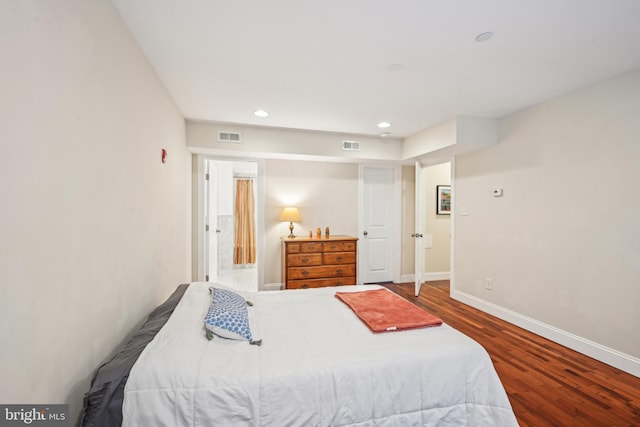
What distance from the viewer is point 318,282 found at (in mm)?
4168

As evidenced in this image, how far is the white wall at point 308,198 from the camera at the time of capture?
175 inches

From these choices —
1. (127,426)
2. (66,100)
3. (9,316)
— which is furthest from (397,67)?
(127,426)

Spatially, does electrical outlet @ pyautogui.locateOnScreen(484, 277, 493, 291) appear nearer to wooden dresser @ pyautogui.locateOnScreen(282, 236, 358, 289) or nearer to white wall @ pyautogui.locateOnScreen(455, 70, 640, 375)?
white wall @ pyautogui.locateOnScreen(455, 70, 640, 375)

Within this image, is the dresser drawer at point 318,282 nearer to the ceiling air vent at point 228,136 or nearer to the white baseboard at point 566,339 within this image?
the white baseboard at point 566,339

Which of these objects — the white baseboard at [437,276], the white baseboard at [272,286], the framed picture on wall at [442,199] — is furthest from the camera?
the framed picture on wall at [442,199]

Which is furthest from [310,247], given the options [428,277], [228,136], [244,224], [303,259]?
[244,224]

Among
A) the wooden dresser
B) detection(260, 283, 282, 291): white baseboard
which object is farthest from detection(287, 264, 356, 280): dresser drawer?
detection(260, 283, 282, 291): white baseboard

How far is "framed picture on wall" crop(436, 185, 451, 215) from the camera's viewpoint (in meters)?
5.37

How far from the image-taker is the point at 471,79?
2496mm

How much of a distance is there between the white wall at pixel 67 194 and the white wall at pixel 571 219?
12.4 ft

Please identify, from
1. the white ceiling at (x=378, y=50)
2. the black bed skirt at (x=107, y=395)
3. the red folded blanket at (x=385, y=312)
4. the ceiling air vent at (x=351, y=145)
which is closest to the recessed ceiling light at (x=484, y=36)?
the white ceiling at (x=378, y=50)

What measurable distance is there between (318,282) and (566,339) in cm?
282

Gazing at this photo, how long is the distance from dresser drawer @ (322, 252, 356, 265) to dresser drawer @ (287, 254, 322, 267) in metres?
0.09

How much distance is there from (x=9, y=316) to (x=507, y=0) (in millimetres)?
2537
